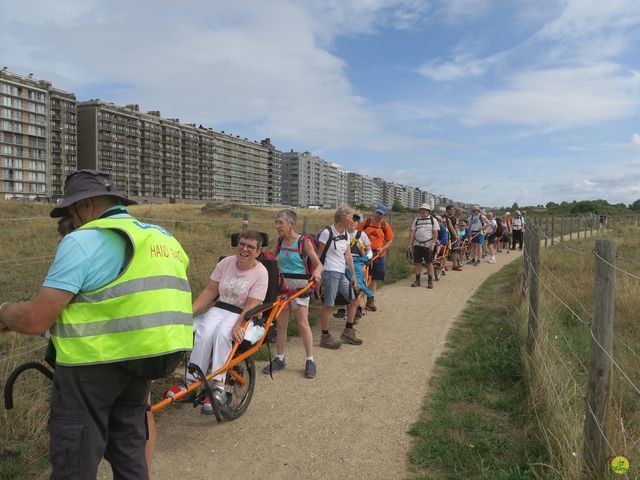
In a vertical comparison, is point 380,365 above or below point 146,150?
below

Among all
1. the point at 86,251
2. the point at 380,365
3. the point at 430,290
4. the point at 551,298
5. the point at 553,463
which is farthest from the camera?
the point at 430,290

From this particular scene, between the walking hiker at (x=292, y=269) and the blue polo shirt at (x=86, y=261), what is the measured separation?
3.19m

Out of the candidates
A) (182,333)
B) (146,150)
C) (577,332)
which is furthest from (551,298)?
(146,150)

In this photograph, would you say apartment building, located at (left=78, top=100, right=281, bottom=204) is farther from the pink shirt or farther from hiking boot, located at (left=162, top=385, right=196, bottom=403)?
hiking boot, located at (left=162, top=385, right=196, bottom=403)

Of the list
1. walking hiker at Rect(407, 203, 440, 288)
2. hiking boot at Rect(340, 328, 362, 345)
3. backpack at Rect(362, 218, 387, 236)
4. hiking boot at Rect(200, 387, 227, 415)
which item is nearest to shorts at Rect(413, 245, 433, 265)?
walking hiker at Rect(407, 203, 440, 288)

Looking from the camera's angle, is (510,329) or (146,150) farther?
(146,150)

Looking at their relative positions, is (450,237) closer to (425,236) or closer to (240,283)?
(425,236)

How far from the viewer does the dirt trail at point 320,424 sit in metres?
3.31

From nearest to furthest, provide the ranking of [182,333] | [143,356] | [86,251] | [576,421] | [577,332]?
1. [86,251]
2. [143,356]
3. [182,333]
4. [576,421]
5. [577,332]

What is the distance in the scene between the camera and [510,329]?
644 centimetres

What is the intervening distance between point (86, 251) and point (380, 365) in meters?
4.05

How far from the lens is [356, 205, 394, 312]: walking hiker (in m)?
8.34

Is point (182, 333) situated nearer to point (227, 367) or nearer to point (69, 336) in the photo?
point (69, 336)

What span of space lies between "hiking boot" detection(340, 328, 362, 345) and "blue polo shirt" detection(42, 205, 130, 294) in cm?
450
